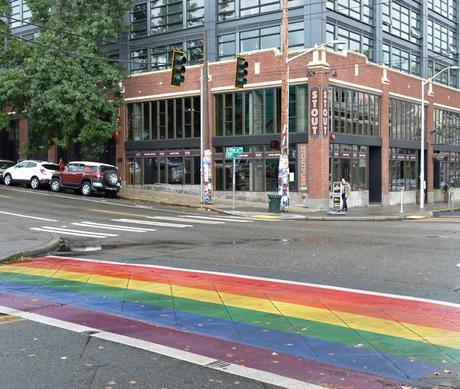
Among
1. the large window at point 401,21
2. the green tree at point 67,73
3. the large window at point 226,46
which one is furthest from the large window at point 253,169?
the large window at point 401,21

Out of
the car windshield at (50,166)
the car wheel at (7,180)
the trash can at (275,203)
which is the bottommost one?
the trash can at (275,203)

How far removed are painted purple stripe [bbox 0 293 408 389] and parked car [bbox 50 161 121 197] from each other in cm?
2386

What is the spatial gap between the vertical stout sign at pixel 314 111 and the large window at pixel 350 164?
155cm

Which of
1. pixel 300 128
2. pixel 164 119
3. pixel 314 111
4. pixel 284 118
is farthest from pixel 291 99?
pixel 164 119

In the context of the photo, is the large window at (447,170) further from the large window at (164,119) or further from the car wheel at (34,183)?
the car wheel at (34,183)

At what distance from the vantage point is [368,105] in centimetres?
3359

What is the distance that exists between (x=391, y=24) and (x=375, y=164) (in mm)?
10320

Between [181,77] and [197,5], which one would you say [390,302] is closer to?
[181,77]

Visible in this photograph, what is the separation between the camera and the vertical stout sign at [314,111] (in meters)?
29.3

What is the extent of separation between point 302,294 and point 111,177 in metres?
24.5

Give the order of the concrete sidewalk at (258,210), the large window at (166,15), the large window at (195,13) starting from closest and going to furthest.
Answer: the concrete sidewalk at (258,210) < the large window at (195,13) < the large window at (166,15)

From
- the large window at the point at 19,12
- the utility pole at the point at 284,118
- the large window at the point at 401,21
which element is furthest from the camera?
the large window at the point at 19,12

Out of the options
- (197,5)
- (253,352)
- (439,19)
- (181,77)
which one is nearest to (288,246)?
(253,352)

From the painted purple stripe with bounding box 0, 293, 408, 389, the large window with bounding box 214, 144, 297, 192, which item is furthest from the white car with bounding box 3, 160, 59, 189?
the painted purple stripe with bounding box 0, 293, 408, 389
